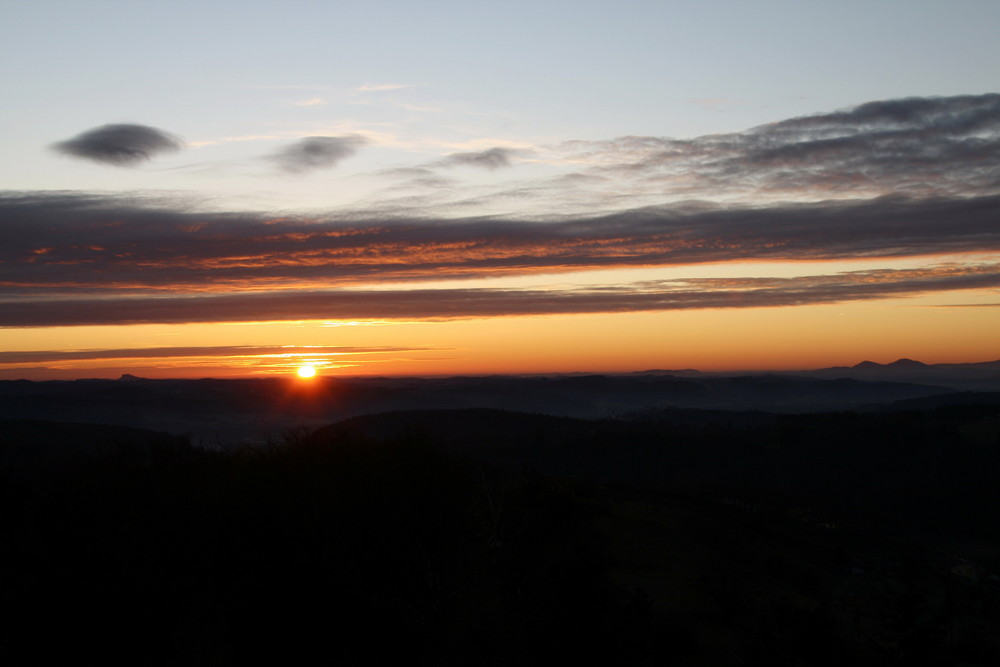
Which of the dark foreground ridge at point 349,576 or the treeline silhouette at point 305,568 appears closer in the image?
the treeline silhouette at point 305,568

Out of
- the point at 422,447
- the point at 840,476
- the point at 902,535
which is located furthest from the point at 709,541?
the point at 840,476

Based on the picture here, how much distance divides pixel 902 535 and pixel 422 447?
88597 mm

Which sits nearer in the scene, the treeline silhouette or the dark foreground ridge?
the treeline silhouette

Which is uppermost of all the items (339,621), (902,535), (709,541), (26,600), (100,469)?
(100,469)

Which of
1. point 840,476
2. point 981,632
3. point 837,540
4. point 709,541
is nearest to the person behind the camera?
point 981,632

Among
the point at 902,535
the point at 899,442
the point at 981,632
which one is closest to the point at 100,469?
the point at 981,632

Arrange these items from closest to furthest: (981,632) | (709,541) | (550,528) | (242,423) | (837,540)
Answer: (550,528) → (981,632) → (709,541) → (837,540) → (242,423)

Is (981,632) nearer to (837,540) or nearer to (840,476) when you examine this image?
(837,540)

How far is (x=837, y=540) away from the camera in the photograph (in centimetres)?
8438

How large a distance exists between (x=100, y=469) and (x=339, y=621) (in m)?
11.5

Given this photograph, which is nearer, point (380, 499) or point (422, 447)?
point (380, 499)

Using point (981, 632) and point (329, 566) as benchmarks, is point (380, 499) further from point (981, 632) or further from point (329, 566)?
point (981, 632)

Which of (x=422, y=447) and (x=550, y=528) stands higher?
(x=422, y=447)

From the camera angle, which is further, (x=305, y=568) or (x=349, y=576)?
(x=305, y=568)
